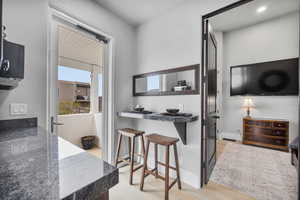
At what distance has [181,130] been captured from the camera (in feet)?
6.13

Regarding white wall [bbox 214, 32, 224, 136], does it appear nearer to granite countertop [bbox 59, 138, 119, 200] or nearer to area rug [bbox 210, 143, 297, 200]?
area rug [bbox 210, 143, 297, 200]

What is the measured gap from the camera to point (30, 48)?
1.39 metres

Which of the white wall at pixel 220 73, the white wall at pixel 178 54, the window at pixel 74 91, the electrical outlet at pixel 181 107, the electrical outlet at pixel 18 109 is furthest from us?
the white wall at pixel 220 73

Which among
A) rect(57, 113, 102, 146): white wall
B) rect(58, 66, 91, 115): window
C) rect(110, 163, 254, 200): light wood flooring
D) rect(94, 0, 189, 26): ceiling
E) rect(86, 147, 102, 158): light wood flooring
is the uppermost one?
rect(94, 0, 189, 26): ceiling

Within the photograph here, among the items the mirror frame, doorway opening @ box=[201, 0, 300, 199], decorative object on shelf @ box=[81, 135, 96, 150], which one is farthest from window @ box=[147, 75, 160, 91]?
decorative object on shelf @ box=[81, 135, 96, 150]

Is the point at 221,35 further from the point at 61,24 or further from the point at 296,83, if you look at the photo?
the point at 61,24

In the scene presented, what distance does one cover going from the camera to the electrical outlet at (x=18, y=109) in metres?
1.26

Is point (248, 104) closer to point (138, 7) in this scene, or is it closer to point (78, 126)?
point (138, 7)

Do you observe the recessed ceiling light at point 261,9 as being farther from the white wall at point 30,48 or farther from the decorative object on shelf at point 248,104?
the white wall at point 30,48

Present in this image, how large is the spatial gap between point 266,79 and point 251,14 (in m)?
1.59

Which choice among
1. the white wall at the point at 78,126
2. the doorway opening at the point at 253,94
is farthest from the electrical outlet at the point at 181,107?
the white wall at the point at 78,126

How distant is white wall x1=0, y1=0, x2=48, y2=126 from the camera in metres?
1.27

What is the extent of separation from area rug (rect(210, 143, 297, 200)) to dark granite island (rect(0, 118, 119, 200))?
6.68 feet

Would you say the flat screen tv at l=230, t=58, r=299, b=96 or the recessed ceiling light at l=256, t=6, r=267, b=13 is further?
the flat screen tv at l=230, t=58, r=299, b=96
